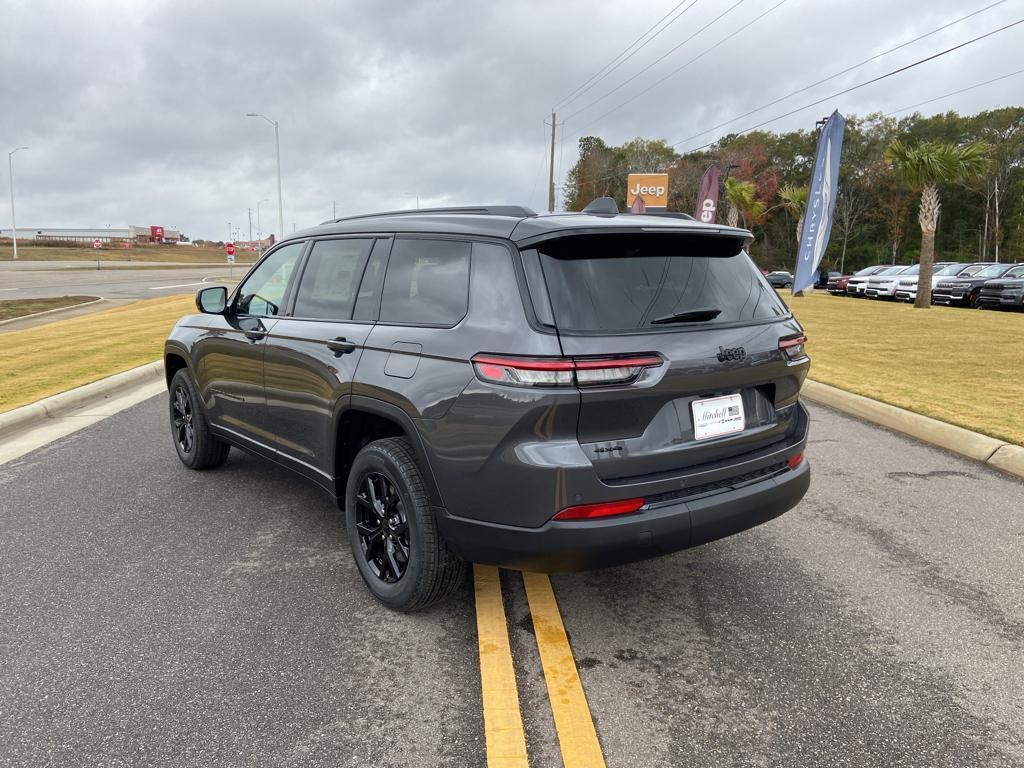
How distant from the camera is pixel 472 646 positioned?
10.1 ft

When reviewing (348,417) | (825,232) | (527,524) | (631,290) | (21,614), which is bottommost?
(21,614)

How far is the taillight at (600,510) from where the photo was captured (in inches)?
108

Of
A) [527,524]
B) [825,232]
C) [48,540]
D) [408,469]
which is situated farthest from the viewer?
[825,232]

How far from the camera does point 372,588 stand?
3467 mm

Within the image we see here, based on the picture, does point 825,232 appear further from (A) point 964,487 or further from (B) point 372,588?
(B) point 372,588

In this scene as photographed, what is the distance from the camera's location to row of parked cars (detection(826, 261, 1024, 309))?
24266 millimetres

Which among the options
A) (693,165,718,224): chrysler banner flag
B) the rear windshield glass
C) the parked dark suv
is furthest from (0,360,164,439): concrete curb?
(693,165,718,224): chrysler banner flag

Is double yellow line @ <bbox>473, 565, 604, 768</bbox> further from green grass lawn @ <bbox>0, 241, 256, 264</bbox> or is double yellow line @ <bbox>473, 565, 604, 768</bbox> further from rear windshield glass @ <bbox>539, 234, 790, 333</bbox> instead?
green grass lawn @ <bbox>0, 241, 256, 264</bbox>

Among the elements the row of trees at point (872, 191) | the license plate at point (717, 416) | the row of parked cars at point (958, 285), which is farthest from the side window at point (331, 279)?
the row of trees at point (872, 191)

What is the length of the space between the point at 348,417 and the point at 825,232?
43.8ft

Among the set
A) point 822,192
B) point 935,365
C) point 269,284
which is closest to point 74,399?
point 269,284

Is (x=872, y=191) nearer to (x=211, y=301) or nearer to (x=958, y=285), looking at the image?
(x=958, y=285)

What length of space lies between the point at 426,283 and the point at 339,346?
59 cm

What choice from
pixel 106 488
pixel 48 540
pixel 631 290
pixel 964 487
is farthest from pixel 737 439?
pixel 106 488
